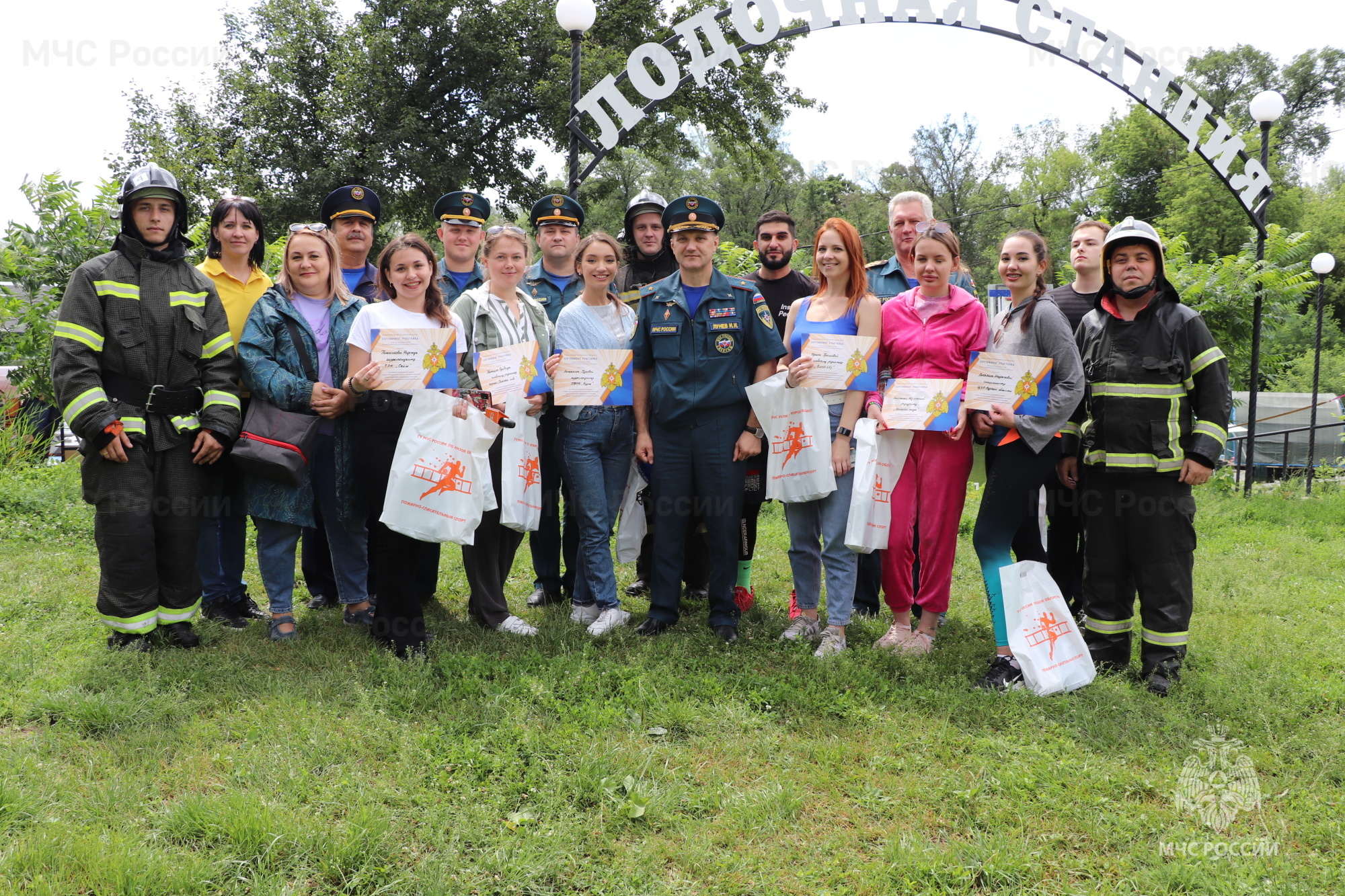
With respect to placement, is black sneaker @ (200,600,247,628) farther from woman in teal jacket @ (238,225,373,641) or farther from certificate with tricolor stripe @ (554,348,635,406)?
certificate with tricolor stripe @ (554,348,635,406)

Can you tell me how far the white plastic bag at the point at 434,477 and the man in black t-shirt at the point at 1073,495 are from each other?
354 cm

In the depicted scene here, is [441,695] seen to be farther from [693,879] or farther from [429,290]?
[429,290]

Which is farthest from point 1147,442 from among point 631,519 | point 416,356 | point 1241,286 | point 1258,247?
point 1258,247

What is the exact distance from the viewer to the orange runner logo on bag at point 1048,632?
4336 millimetres

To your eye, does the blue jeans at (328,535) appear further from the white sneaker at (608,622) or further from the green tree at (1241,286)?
the green tree at (1241,286)

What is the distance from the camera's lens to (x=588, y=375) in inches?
197

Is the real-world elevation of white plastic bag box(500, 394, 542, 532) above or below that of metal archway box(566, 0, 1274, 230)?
below

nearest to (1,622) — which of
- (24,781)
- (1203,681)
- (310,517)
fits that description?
(310,517)

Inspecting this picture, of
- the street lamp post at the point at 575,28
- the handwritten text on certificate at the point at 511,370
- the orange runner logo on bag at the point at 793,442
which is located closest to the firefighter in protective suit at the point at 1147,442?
the orange runner logo on bag at the point at 793,442

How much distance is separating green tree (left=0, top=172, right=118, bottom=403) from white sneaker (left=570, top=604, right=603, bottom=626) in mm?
7314

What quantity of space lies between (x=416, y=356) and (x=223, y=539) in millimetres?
2100

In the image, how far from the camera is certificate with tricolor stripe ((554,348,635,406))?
4.98m

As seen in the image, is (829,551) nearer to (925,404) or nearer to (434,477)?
(925,404)

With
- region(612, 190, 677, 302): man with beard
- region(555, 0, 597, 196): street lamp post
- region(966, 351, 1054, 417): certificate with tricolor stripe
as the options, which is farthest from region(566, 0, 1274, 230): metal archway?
region(966, 351, 1054, 417): certificate with tricolor stripe
